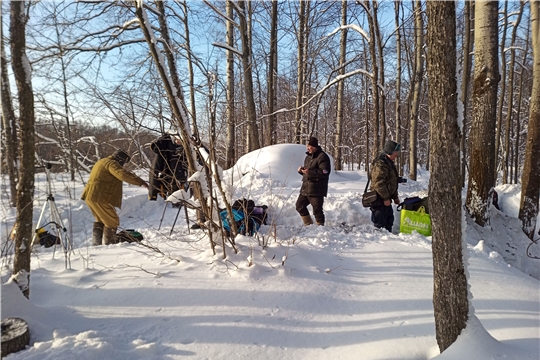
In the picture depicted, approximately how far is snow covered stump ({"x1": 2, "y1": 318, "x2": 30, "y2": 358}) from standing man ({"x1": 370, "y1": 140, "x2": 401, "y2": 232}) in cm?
421

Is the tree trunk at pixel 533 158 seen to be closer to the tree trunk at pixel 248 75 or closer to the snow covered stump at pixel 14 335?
the tree trunk at pixel 248 75

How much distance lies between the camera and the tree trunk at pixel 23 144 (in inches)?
83.6

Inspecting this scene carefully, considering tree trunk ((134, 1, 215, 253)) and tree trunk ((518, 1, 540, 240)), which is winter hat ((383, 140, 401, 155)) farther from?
tree trunk ((134, 1, 215, 253))

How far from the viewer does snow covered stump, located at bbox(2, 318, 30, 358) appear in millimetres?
1714

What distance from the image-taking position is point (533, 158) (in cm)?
540

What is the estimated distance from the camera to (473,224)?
193 inches

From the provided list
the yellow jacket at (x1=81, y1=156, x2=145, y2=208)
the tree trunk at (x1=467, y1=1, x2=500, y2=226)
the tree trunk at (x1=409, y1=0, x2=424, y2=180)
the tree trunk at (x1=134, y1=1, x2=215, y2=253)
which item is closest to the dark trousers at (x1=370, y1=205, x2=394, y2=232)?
the tree trunk at (x1=467, y1=1, x2=500, y2=226)

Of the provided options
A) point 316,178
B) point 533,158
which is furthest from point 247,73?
point 533,158

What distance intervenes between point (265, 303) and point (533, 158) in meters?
5.68

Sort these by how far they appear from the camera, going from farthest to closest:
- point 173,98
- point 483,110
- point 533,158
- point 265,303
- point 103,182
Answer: point 533,158 → point 483,110 → point 103,182 → point 173,98 → point 265,303

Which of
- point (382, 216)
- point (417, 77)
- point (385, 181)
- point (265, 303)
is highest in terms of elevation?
point (417, 77)

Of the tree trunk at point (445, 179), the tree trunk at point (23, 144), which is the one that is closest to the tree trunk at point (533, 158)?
the tree trunk at point (445, 179)

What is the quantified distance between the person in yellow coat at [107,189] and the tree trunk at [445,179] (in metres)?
3.76

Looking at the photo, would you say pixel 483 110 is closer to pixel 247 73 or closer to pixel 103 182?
pixel 103 182
